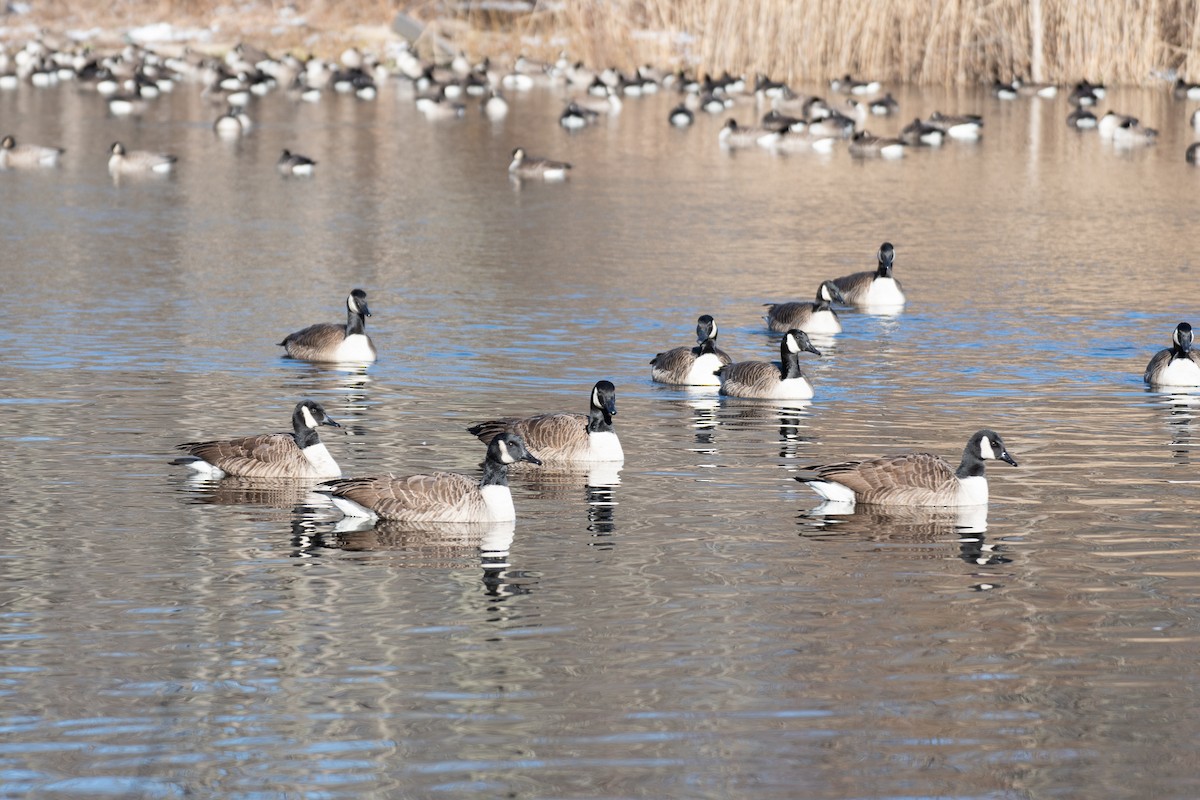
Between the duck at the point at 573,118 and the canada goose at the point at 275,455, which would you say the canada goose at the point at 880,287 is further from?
the duck at the point at 573,118

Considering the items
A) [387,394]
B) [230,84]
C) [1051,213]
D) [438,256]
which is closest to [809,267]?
[438,256]

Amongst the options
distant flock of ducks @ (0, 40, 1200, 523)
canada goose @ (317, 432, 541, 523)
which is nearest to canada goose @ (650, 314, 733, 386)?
distant flock of ducks @ (0, 40, 1200, 523)

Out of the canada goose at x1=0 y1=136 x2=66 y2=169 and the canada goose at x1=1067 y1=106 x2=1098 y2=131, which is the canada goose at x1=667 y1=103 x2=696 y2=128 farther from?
the canada goose at x1=0 y1=136 x2=66 y2=169

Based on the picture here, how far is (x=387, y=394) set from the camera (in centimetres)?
2139

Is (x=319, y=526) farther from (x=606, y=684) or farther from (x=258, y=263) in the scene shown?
(x=258, y=263)

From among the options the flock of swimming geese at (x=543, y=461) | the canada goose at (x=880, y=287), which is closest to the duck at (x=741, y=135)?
the canada goose at (x=880, y=287)

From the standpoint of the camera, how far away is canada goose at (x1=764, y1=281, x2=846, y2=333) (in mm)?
25078

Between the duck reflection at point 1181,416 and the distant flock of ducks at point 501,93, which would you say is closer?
the duck reflection at point 1181,416

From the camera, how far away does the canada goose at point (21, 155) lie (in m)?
44.6

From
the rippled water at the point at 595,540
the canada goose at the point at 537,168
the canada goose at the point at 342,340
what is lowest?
the rippled water at the point at 595,540

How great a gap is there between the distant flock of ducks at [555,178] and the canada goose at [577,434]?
0.06 feet

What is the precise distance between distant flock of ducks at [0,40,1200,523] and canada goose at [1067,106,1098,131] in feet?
0.22

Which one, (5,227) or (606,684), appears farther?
(5,227)

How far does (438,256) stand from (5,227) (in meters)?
8.75
